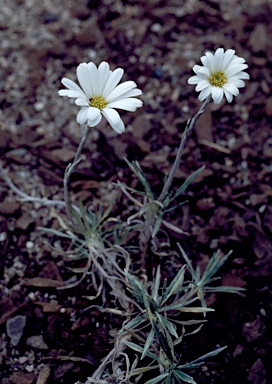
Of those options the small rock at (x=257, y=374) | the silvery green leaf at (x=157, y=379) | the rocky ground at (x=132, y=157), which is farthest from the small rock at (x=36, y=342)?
the small rock at (x=257, y=374)

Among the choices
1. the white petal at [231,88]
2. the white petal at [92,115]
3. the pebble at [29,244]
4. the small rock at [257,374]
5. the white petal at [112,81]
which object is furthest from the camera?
the pebble at [29,244]

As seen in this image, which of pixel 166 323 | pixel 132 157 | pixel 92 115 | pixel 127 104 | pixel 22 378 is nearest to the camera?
pixel 92 115

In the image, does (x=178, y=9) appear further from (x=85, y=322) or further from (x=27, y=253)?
(x=85, y=322)

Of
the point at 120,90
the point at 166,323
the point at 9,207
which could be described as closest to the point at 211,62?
the point at 120,90

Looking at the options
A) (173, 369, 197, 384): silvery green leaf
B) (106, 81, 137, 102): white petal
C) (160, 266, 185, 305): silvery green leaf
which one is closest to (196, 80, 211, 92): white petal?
(106, 81, 137, 102): white petal

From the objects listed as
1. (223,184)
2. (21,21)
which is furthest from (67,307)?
(21,21)

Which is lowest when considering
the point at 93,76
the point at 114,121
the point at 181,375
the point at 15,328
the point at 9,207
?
the point at 15,328

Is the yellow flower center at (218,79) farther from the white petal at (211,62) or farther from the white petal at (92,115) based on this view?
the white petal at (92,115)

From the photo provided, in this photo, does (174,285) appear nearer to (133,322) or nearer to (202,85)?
(133,322)

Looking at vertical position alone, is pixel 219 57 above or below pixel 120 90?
above
